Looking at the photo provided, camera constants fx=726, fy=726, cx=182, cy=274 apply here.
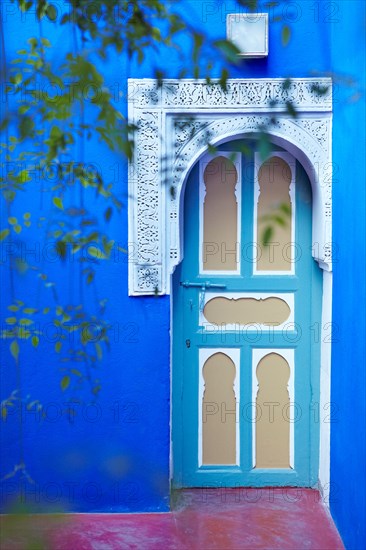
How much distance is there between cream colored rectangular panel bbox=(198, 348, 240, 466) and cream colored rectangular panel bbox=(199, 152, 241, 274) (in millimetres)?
478

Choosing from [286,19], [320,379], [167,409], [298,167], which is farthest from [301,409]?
[286,19]

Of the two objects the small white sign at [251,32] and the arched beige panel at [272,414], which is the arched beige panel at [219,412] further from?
the small white sign at [251,32]

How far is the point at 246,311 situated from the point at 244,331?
10 centimetres

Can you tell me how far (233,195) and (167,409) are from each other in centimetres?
114

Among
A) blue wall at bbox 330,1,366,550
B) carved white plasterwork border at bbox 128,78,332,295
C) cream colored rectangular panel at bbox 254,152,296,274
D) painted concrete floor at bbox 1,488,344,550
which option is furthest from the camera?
cream colored rectangular panel at bbox 254,152,296,274

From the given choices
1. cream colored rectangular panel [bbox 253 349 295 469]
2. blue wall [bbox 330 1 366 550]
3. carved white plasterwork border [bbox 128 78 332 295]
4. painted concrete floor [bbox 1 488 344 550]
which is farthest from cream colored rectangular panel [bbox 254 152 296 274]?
painted concrete floor [bbox 1 488 344 550]

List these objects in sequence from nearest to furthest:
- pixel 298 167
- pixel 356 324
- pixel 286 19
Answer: pixel 356 324
pixel 286 19
pixel 298 167

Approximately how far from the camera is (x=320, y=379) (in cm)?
378

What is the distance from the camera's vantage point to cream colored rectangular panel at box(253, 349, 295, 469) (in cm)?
381

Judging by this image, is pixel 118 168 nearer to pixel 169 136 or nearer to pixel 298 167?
pixel 169 136

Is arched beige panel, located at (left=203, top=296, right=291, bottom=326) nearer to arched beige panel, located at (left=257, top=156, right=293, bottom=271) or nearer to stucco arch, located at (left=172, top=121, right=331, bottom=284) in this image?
arched beige panel, located at (left=257, top=156, right=293, bottom=271)

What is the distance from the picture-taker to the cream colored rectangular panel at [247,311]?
3.79m

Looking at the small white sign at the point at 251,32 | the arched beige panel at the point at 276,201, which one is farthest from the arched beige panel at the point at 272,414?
the small white sign at the point at 251,32

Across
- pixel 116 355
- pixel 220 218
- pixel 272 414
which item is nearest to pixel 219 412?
pixel 272 414
